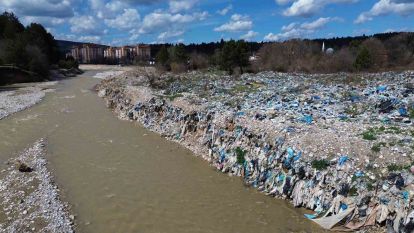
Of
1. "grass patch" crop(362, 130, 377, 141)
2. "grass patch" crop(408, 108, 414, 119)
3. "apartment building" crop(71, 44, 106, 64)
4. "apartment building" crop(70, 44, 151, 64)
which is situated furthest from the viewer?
"apartment building" crop(71, 44, 106, 64)

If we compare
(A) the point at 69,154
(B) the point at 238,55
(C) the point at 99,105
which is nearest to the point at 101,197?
(A) the point at 69,154

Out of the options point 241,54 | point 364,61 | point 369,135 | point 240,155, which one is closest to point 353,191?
point 369,135

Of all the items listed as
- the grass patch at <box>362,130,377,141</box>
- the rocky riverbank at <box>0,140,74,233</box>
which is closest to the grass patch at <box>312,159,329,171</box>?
the grass patch at <box>362,130,377,141</box>

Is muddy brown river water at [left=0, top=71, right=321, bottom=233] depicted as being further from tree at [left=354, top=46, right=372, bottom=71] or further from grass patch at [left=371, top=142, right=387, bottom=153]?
tree at [left=354, top=46, right=372, bottom=71]

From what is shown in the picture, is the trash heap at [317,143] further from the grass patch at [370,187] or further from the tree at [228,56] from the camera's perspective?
the tree at [228,56]

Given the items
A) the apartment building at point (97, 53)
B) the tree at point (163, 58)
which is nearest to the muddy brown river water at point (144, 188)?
the tree at point (163, 58)

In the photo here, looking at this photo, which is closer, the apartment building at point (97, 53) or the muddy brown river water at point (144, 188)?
the muddy brown river water at point (144, 188)

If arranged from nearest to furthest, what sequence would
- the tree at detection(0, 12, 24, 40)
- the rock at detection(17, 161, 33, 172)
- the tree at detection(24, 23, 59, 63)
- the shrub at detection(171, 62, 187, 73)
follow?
the rock at detection(17, 161, 33, 172) < the shrub at detection(171, 62, 187, 73) < the tree at detection(0, 12, 24, 40) < the tree at detection(24, 23, 59, 63)
